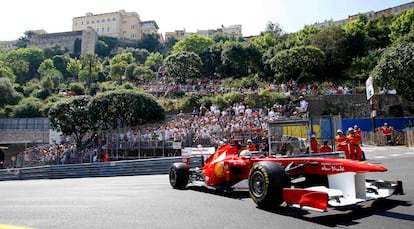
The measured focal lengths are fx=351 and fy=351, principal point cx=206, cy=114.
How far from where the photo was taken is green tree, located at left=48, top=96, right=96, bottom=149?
35.7m

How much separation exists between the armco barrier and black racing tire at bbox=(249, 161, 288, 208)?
1003 cm

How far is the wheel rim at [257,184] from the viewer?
19.8 ft

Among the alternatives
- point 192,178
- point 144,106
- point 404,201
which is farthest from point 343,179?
point 144,106

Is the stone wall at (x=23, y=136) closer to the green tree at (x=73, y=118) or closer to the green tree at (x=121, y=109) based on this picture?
the green tree at (x=73, y=118)

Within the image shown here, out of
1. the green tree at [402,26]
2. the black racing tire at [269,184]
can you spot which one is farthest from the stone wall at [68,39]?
the black racing tire at [269,184]

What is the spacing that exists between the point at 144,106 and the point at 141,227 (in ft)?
98.5

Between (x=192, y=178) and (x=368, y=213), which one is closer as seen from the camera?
(x=368, y=213)

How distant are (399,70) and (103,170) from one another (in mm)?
29166

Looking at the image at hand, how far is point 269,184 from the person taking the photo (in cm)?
573

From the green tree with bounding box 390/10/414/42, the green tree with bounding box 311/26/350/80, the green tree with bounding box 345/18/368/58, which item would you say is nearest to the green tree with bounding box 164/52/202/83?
the green tree with bounding box 311/26/350/80

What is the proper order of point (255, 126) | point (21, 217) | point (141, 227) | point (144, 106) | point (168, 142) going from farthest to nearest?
1. point (144, 106)
2. point (168, 142)
3. point (255, 126)
4. point (21, 217)
5. point (141, 227)

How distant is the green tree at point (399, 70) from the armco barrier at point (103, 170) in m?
26.4

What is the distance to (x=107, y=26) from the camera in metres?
154

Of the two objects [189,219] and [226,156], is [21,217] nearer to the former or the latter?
[189,219]
